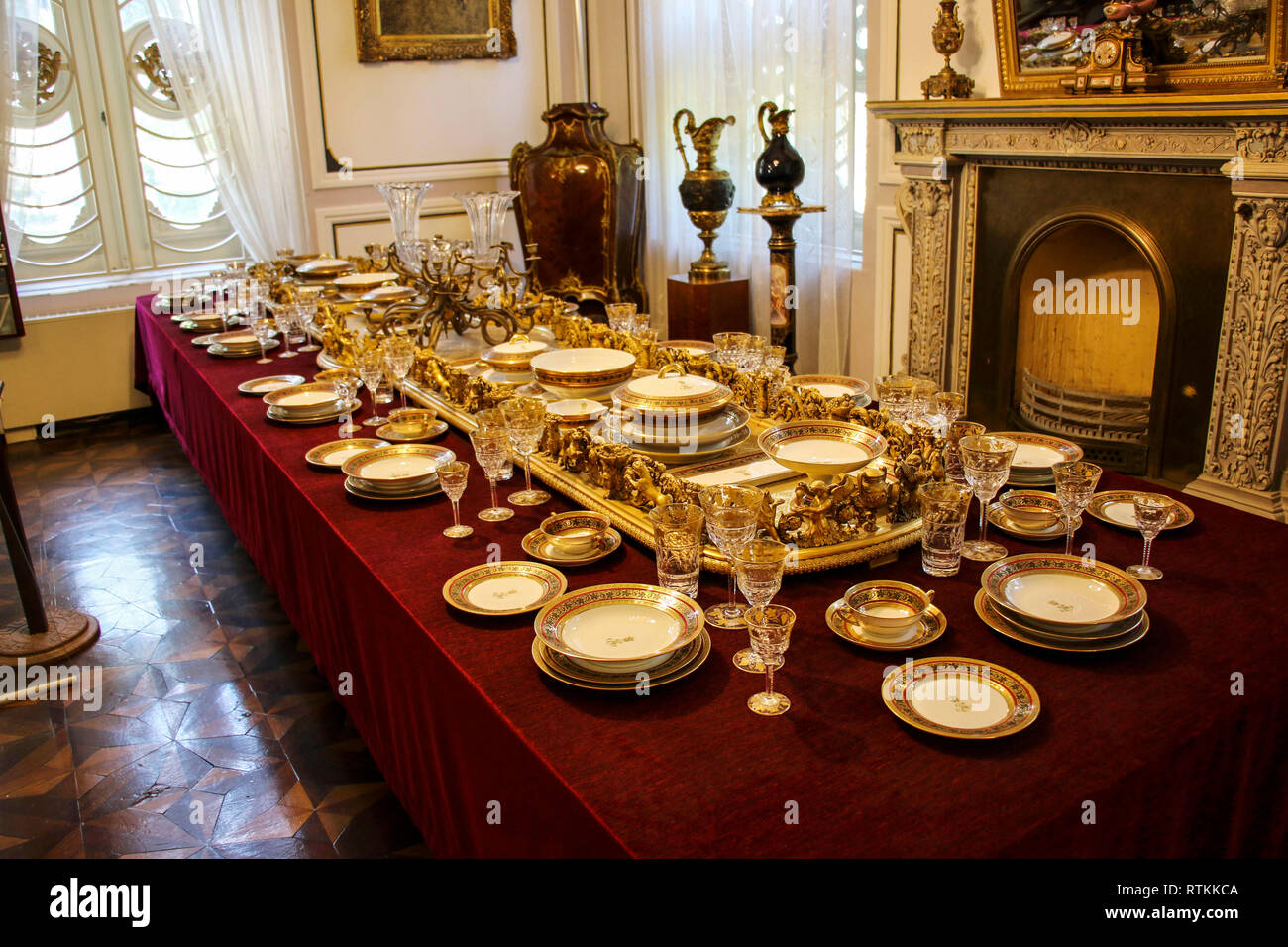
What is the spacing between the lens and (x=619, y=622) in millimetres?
1447

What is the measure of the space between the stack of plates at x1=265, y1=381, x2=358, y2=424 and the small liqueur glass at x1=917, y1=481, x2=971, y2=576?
1.51 meters

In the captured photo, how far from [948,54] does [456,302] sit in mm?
1894

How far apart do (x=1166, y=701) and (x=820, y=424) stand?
32.5 inches

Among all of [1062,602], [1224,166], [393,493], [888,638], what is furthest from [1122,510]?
[1224,166]

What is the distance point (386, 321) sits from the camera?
120 inches

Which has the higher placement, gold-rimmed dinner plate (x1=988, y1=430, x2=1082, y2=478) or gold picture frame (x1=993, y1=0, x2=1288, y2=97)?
gold picture frame (x1=993, y1=0, x2=1288, y2=97)

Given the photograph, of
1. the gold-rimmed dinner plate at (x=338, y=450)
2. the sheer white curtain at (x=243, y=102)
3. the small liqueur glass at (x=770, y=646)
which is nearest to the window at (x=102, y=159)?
the sheer white curtain at (x=243, y=102)

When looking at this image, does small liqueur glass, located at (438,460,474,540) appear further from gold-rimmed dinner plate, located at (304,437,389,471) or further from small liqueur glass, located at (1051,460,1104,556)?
small liqueur glass, located at (1051,460,1104,556)

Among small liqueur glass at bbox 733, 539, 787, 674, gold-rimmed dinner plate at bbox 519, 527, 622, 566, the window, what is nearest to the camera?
small liqueur glass at bbox 733, 539, 787, 674

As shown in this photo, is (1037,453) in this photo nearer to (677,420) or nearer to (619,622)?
(677,420)

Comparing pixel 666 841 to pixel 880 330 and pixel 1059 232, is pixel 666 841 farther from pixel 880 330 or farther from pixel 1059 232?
pixel 880 330

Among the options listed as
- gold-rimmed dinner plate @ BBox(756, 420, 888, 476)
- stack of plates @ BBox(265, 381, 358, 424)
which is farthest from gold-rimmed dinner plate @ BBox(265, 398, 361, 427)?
gold-rimmed dinner plate @ BBox(756, 420, 888, 476)

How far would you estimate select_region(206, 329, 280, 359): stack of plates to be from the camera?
10.9 ft
